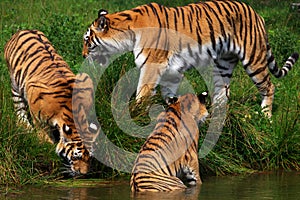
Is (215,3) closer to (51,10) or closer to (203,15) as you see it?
(203,15)

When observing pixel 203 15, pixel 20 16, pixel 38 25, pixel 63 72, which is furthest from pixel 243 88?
pixel 20 16

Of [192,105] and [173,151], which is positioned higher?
[192,105]

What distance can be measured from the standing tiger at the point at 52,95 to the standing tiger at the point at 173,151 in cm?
78

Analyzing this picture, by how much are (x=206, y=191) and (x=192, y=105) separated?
992mm

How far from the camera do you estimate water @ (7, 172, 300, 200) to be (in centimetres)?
877

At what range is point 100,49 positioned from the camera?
1185cm

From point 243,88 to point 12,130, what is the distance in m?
3.47

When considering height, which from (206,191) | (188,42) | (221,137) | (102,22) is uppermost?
(102,22)

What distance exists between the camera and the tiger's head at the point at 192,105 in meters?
9.64

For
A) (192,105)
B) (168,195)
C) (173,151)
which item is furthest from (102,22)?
(168,195)

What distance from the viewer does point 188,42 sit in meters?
12.0

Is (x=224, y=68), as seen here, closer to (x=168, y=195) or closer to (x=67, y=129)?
(x=67, y=129)

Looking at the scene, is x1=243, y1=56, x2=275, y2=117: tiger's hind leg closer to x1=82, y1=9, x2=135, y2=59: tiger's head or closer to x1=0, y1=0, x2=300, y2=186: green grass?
x1=0, y1=0, x2=300, y2=186: green grass

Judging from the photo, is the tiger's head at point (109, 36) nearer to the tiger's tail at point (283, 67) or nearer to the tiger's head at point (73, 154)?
the tiger's tail at point (283, 67)
